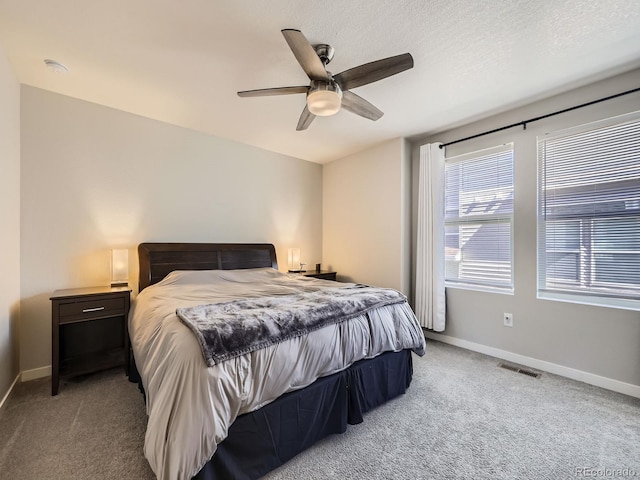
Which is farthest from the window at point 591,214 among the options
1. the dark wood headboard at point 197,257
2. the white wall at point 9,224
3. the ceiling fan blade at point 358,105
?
the white wall at point 9,224

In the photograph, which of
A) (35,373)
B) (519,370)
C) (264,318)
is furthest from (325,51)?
(35,373)

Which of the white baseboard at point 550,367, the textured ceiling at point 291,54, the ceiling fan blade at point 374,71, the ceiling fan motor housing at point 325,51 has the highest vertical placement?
the textured ceiling at point 291,54

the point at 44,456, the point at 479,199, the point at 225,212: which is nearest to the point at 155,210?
the point at 225,212

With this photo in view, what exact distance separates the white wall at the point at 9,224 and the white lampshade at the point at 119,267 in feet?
2.21

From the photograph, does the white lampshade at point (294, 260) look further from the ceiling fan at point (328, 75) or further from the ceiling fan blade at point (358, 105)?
the ceiling fan at point (328, 75)

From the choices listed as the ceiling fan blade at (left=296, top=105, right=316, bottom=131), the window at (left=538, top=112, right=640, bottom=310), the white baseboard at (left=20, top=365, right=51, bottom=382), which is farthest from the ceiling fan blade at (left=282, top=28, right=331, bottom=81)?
the white baseboard at (left=20, top=365, right=51, bottom=382)

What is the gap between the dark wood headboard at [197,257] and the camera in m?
3.01

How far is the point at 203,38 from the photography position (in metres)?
1.94

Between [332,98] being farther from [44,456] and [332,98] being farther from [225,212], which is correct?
[44,456]

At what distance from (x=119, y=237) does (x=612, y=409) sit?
4628 millimetres

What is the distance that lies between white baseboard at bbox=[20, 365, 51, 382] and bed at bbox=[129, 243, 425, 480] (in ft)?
2.92

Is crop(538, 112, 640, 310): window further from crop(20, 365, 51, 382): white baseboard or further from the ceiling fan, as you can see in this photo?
crop(20, 365, 51, 382): white baseboard

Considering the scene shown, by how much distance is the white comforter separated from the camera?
1211mm

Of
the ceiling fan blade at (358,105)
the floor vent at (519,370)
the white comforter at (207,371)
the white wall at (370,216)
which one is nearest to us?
the white comforter at (207,371)
